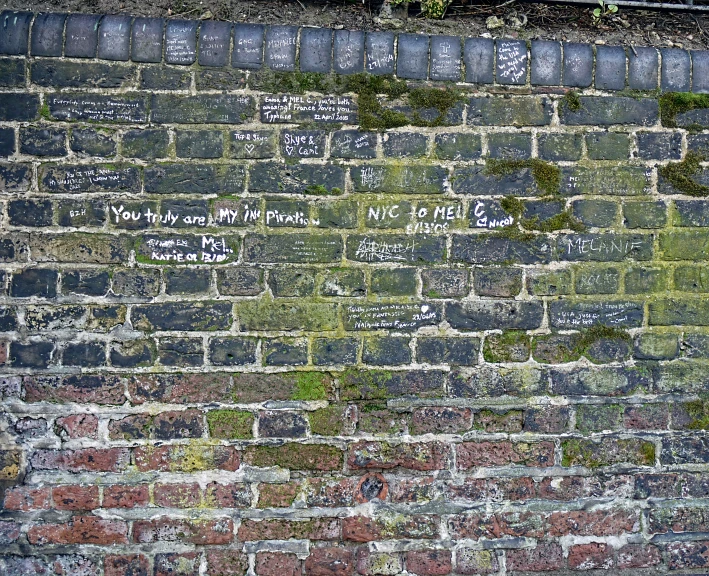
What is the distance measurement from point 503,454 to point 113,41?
254 centimetres

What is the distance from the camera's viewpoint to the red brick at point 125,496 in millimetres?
2945

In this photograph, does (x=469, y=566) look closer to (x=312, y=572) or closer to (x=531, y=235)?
(x=312, y=572)

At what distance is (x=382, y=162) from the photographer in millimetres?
2957

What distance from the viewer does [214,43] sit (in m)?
2.89

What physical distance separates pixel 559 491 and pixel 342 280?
4.62ft

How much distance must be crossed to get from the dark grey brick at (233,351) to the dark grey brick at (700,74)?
2333 mm

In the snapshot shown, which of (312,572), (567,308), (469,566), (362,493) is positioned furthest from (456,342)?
(312,572)

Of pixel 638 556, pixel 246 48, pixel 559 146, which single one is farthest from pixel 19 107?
pixel 638 556

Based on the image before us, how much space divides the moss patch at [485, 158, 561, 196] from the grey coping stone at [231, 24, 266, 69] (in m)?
1.13

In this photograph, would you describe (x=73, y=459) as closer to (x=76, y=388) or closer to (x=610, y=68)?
(x=76, y=388)

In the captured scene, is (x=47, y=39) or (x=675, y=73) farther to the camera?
(x=675, y=73)

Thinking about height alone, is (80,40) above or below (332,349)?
above

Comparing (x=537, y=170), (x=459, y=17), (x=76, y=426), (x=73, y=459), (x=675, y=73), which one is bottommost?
(x=73, y=459)

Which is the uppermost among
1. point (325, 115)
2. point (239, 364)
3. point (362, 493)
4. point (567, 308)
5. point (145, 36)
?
point (145, 36)
